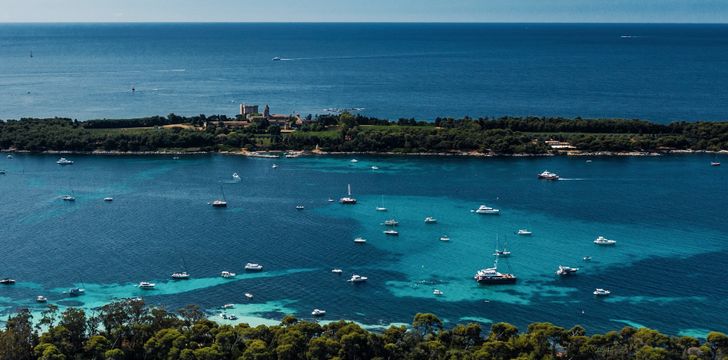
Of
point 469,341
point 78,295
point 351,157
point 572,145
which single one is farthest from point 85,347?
point 572,145

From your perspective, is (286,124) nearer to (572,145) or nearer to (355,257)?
(572,145)

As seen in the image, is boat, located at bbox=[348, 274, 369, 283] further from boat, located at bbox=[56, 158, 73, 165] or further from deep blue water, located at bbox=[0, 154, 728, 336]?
boat, located at bbox=[56, 158, 73, 165]

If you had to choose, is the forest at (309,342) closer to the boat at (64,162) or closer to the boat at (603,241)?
the boat at (603,241)

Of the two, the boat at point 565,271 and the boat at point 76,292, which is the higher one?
the boat at point 565,271

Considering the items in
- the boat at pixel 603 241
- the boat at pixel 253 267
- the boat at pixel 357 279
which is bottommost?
the boat at pixel 357 279

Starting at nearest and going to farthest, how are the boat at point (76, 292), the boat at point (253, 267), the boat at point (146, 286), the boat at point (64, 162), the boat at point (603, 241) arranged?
the boat at point (76, 292), the boat at point (146, 286), the boat at point (253, 267), the boat at point (603, 241), the boat at point (64, 162)

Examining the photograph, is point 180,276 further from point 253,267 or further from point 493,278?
point 493,278

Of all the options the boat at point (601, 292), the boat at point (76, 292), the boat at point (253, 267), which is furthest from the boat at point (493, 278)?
the boat at point (76, 292)

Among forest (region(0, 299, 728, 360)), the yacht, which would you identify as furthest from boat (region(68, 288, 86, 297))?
forest (region(0, 299, 728, 360))

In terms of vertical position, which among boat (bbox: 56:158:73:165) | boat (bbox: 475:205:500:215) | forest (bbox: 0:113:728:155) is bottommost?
boat (bbox: 475:205:500:215)
